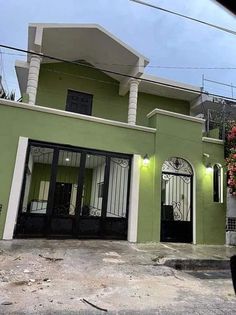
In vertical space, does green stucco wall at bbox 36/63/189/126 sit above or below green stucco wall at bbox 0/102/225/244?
above

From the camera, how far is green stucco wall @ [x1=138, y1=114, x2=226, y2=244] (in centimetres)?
980

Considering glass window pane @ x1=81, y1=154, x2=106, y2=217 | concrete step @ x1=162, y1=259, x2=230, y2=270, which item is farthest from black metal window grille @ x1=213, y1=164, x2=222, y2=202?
glass window pane @ x1=81, y1=154, x2=106, y2=217

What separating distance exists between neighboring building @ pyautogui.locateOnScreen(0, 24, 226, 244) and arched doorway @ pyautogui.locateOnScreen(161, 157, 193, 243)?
35 mm

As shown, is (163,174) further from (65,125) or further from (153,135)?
(65,125)

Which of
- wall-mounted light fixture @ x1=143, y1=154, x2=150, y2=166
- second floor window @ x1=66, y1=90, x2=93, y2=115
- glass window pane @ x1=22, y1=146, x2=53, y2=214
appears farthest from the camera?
second floor window @ x1=66, y1=90, x2=93, y2=115

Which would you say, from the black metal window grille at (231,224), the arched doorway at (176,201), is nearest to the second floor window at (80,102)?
the arched doorway at (176,201)

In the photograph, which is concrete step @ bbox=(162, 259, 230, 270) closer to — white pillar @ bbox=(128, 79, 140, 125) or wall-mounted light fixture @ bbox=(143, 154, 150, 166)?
wall-mounted light fixture @ bbox=(143, 154, 150, 166)

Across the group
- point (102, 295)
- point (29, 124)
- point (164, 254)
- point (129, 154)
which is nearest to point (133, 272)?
point (102, 295)

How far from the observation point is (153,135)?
993 cm

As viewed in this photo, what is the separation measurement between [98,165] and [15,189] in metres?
2.75

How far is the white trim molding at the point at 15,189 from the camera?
7867mm

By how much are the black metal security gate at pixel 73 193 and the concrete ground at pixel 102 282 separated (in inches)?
35.4

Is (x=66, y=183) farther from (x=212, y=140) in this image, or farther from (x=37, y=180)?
(x=212, y=140)

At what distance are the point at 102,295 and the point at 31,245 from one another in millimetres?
3720
